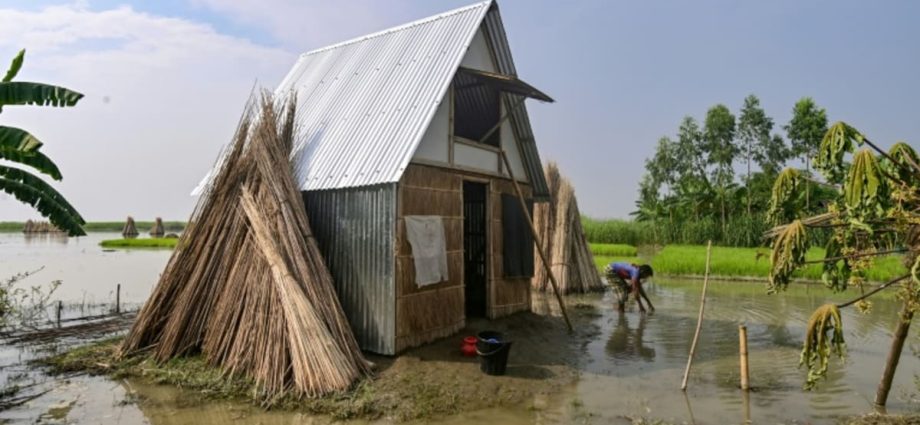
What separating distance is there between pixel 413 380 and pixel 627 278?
20.7 ft

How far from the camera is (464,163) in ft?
28.1

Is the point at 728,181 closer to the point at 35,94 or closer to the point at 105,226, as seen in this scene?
the point at 35,94

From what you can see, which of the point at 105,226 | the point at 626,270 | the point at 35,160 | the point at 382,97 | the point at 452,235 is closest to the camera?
the point at 35,160

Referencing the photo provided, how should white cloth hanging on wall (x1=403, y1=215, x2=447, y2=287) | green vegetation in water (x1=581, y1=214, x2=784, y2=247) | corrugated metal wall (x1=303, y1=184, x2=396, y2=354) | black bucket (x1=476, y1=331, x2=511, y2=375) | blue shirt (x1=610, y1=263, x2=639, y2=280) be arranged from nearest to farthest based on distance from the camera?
black bucket (x1=476, y1=331, x2=511, y2=375)
corrugated metal wall (x1=303, y1=184, x2=396, y2=354)
white cloth hanging on wall (x1=403, y1=215, x2=447, y2=287)
blue shirt (x1=610, y1=263, x2=639, y2=280)
green vegetation in water (x1=581, y1=214, x2=784, y2=247)

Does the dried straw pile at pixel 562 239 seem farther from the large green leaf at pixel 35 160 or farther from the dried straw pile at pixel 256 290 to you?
the large green leaf at pixel 35 160

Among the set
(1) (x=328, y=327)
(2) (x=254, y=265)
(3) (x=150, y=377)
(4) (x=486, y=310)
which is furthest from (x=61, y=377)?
(4) (x=486, y=310)

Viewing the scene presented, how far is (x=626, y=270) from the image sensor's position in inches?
430

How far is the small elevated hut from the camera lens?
23.2ft

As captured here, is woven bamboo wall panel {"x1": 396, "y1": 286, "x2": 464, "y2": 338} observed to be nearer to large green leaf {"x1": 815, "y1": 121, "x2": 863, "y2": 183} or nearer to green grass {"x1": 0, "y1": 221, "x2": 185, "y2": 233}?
large green leaf {"x1": 815, "y1": 121, "x2": 863, "y2": 183}

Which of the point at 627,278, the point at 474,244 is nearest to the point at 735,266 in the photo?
the point at 627,278

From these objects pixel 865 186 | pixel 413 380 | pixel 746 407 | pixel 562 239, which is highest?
pixel 865 186

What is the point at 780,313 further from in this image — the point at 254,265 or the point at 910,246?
the point at 254,265

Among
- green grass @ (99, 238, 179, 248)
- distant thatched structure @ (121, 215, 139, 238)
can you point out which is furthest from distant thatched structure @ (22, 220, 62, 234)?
green grass @ (99, 238, 179, 248)

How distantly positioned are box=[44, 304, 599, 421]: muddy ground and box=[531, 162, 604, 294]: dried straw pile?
5814 mm
